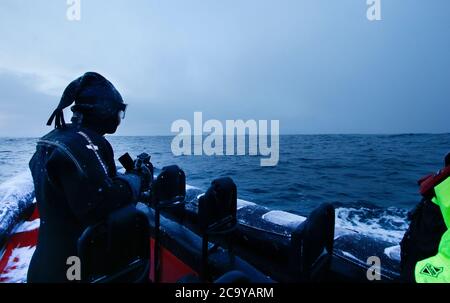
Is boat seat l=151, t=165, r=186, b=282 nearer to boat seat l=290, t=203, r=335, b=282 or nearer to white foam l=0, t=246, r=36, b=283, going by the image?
white foam l=0, t=246, r=36, b=283

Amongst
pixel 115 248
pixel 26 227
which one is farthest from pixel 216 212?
pixel 26 227

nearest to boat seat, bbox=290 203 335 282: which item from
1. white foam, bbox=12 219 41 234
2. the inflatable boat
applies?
the inflatable boat

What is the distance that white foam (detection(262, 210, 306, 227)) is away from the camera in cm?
294

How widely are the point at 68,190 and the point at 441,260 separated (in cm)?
179

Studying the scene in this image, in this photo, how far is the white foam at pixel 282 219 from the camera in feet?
9.64

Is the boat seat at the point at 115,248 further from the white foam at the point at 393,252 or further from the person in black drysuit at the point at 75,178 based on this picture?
the white foam at the point at 393,252

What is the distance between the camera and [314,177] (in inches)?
398

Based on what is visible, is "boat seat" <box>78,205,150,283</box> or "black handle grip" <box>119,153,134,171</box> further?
"black handle grip" <box>119,153,134,171</box>

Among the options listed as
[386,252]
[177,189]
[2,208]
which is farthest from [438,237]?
[2,208]

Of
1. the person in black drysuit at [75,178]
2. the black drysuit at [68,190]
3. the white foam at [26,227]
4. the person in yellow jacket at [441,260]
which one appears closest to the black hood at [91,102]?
the person in black drysuit at [75,178]

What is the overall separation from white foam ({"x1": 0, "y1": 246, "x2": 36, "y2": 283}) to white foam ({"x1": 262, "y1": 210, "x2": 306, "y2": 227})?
303cm

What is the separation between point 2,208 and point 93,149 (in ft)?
14.9
